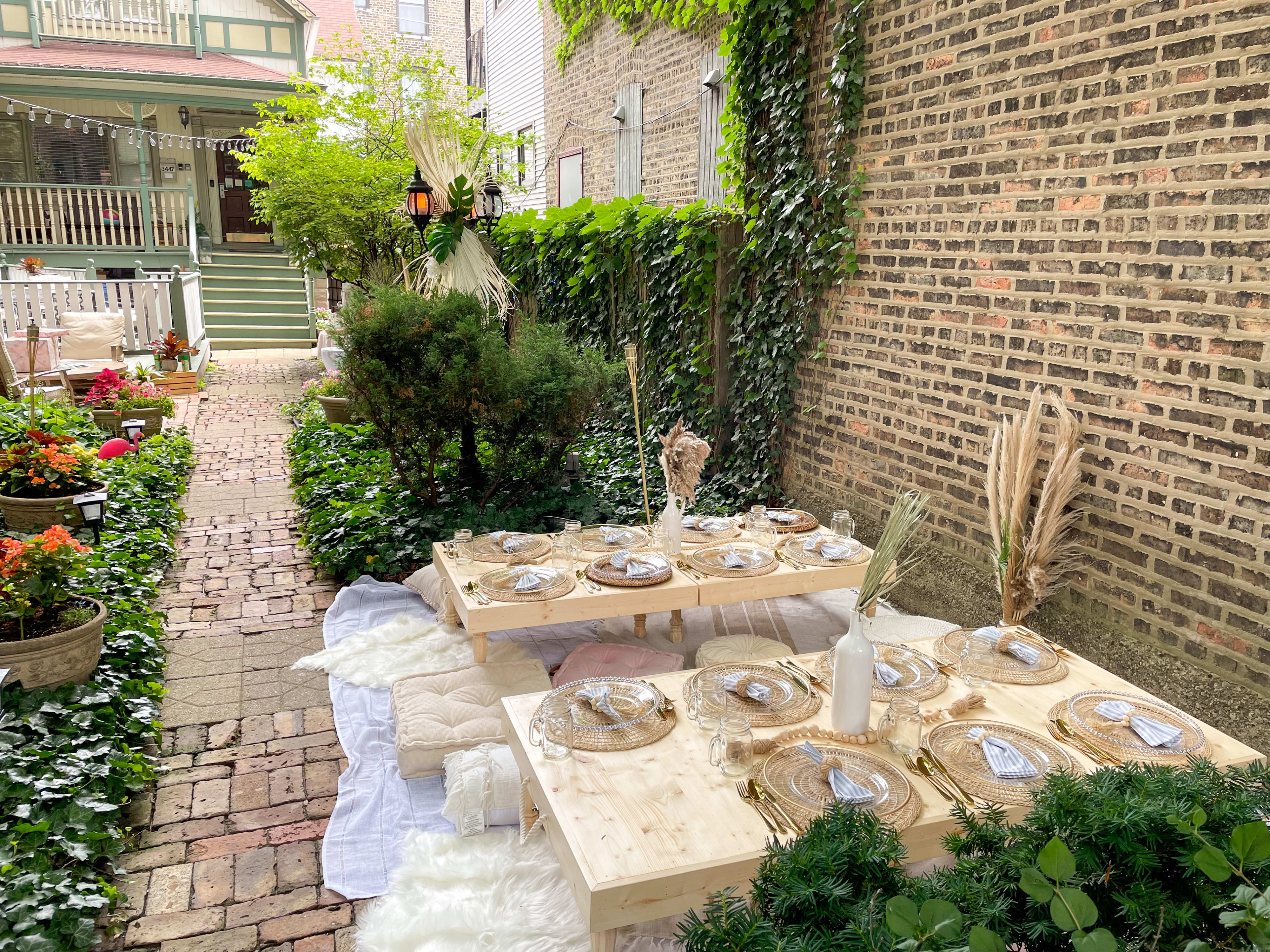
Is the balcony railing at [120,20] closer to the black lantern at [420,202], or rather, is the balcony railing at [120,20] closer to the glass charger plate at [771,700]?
the black lantern at [420,202]

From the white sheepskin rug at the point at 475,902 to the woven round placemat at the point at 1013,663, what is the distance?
5.07 ft

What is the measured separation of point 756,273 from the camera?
20.6 feet

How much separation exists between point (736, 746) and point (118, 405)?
774 cm

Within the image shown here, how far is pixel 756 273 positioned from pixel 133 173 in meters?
15.8

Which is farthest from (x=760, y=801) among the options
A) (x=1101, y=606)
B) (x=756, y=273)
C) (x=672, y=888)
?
(x=756, y=273)

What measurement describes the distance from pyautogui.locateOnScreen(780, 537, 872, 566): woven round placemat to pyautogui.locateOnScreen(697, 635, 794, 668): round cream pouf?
43 centimetres

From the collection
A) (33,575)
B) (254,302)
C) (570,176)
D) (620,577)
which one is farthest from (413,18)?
(620,577)

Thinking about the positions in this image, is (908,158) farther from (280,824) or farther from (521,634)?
(280,824)

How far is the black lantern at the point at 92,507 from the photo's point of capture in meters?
4.87

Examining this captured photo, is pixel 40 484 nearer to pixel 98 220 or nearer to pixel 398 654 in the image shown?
pixel 398 654

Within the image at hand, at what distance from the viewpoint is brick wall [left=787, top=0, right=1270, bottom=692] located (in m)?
3.23

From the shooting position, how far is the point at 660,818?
2260 mm

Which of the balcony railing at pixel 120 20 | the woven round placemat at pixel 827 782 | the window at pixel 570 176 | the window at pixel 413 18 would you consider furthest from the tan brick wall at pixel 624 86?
the window at pixel 413 18

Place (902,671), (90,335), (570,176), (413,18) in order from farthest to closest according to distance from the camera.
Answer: (413,18)
(570,176)
(90,335)
(902,671)
